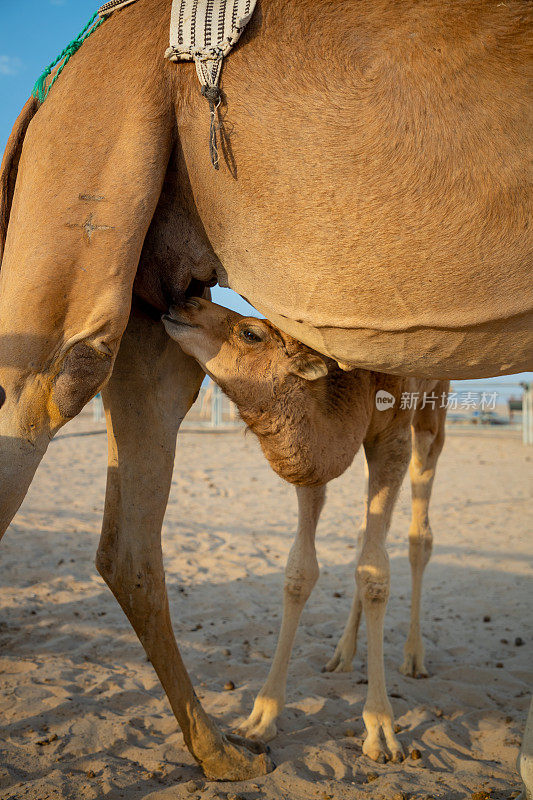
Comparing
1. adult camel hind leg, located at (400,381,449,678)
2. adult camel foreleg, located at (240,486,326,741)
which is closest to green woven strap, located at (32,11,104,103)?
adult camel foreleg, located at (240,486,326,741)

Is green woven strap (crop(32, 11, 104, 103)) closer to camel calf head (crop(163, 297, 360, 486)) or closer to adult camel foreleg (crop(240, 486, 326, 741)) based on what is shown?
camel calf head (crop(163, 297, 360, 486))

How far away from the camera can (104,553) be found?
3020mm

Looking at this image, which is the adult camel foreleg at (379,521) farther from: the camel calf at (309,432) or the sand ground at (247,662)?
the sand ground at (247,662)

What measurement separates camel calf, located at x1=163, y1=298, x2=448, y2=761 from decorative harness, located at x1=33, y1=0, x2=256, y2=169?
3.26 feet

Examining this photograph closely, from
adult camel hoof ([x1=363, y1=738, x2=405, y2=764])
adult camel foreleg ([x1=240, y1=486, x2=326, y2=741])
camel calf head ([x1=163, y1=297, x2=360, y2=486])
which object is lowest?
adult camel hoof ([x1=363, y1=738, x2=405, y2=764])

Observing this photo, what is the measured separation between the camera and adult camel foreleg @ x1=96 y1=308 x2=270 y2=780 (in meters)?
2.94

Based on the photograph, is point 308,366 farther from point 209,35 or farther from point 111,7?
point 111,7

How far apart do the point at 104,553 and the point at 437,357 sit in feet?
5.87

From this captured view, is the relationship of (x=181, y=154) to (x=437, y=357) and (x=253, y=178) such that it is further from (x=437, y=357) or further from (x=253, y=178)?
(x=437, y=357)

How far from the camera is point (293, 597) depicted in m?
4.02

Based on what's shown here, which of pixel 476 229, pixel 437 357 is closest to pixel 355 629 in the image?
pixel 437 357

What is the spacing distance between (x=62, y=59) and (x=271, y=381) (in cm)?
162

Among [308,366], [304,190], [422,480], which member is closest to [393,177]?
[304,190]

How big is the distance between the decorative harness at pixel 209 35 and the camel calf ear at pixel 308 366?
117 centimetres
